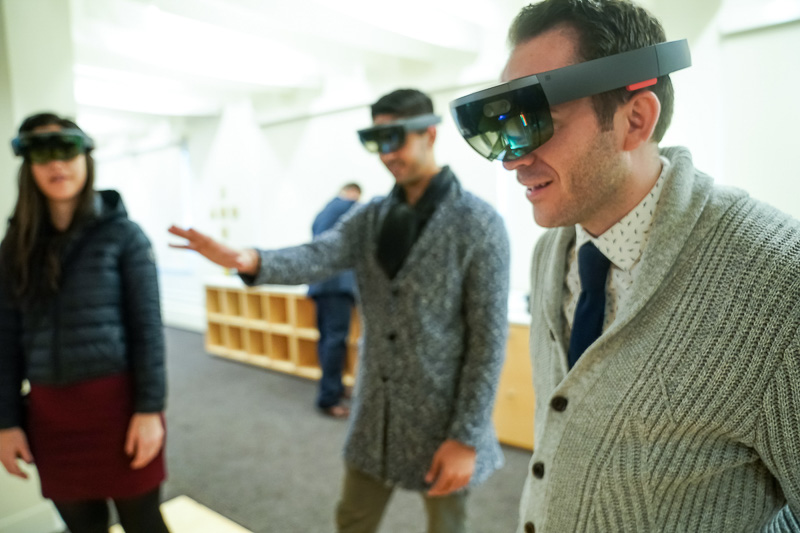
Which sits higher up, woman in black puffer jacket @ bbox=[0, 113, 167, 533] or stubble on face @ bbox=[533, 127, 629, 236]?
stubble on face @ bbox=[533, 127, 629, 236]

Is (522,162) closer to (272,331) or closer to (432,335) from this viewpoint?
(432,335)

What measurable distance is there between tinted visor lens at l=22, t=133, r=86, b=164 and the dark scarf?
0.85 m

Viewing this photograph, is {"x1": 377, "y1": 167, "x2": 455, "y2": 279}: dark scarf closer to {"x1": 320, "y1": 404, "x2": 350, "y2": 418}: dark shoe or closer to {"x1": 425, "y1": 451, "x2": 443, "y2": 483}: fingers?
{"x1": 425, "y1": 451, "x2": 443, "y2": 483}: fingers

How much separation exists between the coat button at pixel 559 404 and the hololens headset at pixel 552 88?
386 millimetres

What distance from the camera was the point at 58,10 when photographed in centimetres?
235

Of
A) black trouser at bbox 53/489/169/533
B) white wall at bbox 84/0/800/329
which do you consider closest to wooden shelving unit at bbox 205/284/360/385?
white wall at bbox 84/0/800/329

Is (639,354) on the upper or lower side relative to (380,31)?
lower

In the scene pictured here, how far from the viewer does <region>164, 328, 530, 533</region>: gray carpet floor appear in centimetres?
252

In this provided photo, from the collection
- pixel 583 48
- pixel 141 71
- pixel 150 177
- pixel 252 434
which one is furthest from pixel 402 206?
pixel 150 177

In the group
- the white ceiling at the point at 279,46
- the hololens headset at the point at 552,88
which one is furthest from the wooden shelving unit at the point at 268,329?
the hololens headset at the point at 552,88

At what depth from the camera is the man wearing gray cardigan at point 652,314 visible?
2.17ft

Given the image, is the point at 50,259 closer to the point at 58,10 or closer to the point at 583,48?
the point at 583,48

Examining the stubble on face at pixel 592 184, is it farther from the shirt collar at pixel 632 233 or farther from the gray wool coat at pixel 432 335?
the gray wool coat at pixel 432 335

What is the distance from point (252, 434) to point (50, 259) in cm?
242
